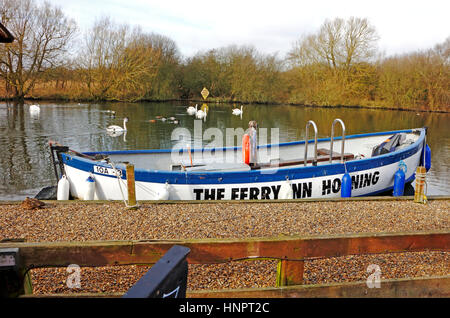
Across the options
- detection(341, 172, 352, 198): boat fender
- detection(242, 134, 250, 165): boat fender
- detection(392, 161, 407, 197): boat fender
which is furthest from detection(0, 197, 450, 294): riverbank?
detection(392, 161, 407, 197): boat fender

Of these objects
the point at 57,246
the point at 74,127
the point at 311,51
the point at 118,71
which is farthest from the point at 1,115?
the point at 311,51

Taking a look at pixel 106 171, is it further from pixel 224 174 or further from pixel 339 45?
pixel 339 45

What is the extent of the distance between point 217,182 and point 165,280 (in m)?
6.44

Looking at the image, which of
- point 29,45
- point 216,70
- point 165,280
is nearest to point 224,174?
point 165,280

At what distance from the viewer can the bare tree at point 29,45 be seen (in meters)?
42.2

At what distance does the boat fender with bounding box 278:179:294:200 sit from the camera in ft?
28.9

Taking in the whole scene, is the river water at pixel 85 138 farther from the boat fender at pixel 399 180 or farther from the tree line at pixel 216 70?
the tree line at pixel 216 70

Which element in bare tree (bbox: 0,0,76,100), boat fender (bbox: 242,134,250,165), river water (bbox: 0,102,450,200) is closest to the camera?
boat fender (bbox: 242,134,250,165)

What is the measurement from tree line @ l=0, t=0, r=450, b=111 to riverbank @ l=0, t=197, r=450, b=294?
42096 mm

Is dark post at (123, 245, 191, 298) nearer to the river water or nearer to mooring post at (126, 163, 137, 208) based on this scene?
mooring post at (126, 163, 137, 208)

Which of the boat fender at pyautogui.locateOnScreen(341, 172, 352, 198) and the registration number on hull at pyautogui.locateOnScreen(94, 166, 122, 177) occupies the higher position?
the registration number on hull at pyautogui.locateOnScreen(94, 166, 122, 177)

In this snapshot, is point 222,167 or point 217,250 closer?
point 217,250

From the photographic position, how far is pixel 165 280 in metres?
2.13

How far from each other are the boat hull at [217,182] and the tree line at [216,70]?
131 ft
